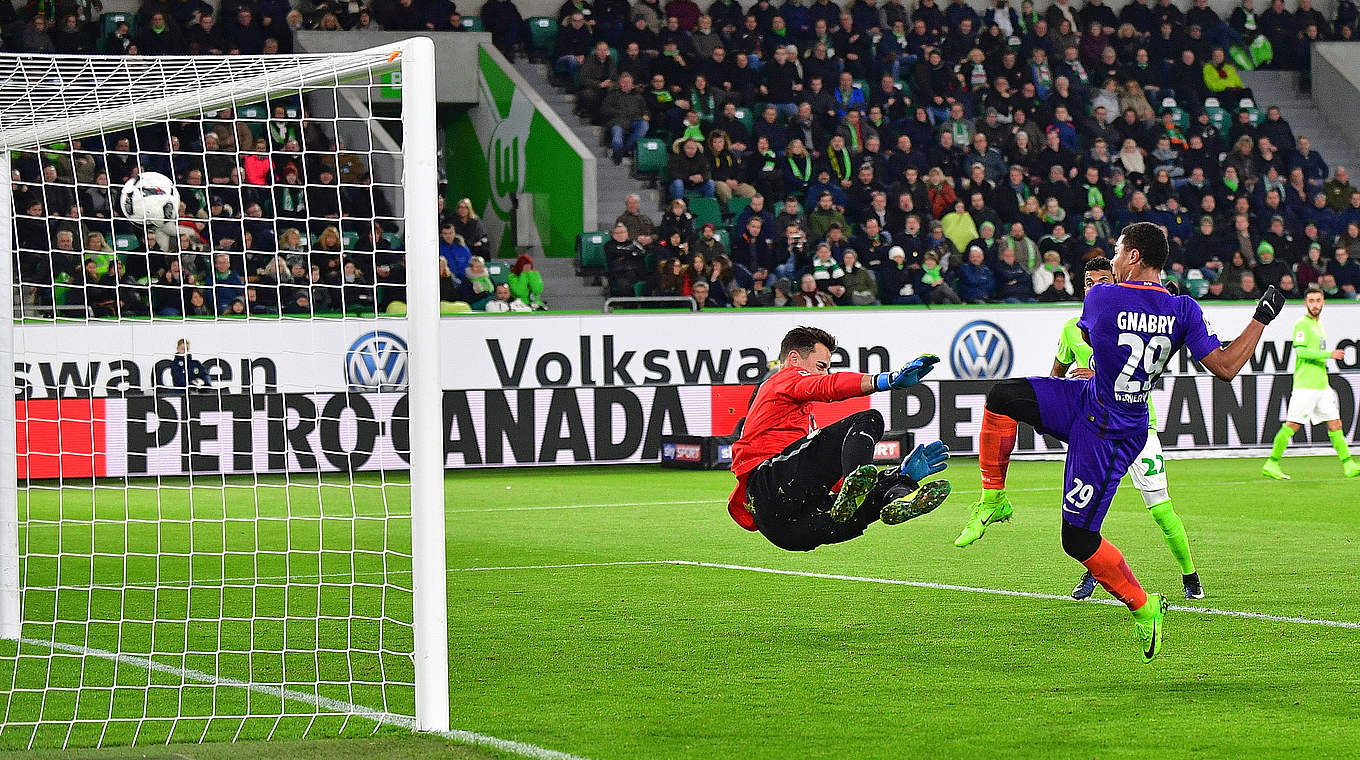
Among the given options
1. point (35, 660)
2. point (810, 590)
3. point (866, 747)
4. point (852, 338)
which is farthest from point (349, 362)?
point (866, 747)

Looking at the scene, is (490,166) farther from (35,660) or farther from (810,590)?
(35,660)

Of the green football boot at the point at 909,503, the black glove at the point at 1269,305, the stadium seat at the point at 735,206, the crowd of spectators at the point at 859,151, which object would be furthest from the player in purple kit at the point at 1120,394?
the stadium seat at the point at 735,206

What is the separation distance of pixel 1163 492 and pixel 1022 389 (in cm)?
252

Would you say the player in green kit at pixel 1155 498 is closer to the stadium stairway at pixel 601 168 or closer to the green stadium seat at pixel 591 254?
the green stadium seat at pixel 591 254

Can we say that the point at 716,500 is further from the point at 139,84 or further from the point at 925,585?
the point at 139,84

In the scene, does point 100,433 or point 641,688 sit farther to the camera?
point 100,433

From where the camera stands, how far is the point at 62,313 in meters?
19.1

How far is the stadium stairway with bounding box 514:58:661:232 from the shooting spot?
24.8 m

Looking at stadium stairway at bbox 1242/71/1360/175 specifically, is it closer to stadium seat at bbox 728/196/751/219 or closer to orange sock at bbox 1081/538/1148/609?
stadium seat at bbox 728/196/751/219

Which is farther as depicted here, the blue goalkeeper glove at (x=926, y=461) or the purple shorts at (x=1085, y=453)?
the blue goalkeeper glove at (x=926, y=461)

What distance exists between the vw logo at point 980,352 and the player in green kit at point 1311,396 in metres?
4.64

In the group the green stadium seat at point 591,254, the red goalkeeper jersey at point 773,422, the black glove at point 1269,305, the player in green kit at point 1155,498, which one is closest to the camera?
the black glove at point 1269,305

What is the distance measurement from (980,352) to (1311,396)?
5022 millimetres

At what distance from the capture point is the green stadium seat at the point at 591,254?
2336cm
